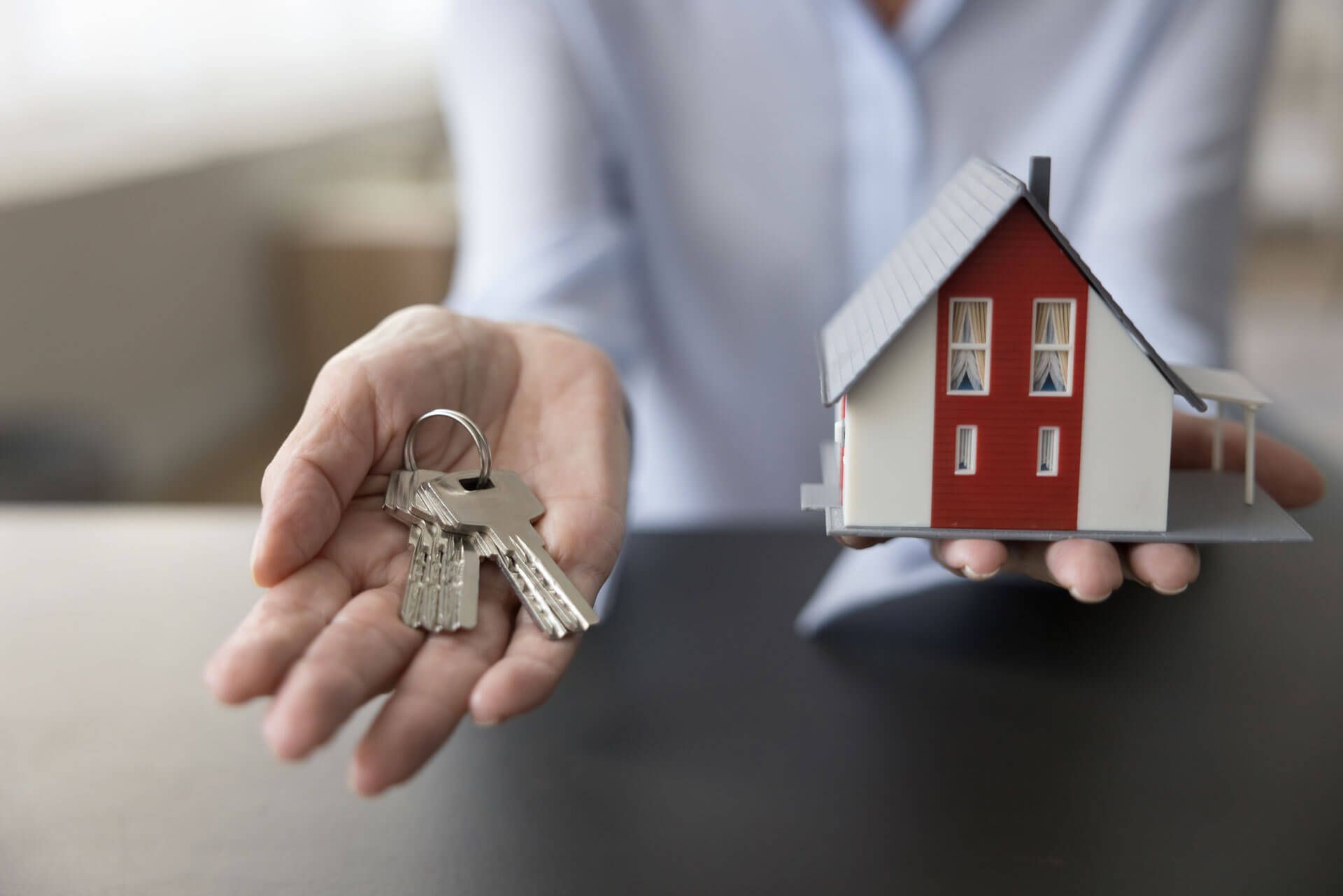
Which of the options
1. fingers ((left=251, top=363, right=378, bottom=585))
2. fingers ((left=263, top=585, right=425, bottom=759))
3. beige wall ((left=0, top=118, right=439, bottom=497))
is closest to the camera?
→ fingers ((left=263, top=585, right=425, bottom=759))

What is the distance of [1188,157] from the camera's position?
4.75 ft

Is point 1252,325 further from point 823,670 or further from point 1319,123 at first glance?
point 823,670

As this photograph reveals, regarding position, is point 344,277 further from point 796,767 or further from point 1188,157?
point 796,767

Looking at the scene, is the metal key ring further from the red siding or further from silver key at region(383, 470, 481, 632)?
the red siding

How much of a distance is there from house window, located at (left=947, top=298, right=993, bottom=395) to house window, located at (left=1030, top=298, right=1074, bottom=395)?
35 millimetres

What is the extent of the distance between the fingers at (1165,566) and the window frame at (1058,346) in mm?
127

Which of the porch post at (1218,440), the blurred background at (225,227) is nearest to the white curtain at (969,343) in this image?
the porch post at (1218,440)

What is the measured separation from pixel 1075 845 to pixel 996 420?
0.32 metres

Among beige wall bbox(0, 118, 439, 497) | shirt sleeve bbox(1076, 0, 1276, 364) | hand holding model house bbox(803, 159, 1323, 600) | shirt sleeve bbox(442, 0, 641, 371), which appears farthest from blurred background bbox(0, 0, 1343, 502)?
hand holding model house bbox(803, 159, 1323, 600)

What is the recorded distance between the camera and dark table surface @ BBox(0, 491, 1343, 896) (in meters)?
0.82

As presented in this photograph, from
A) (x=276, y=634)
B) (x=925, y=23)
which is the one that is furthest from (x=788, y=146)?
(x=276, y=634)

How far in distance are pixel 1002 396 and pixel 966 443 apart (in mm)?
44

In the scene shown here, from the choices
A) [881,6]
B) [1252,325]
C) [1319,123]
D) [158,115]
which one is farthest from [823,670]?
[1319,123]

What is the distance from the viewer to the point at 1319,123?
5.66m
